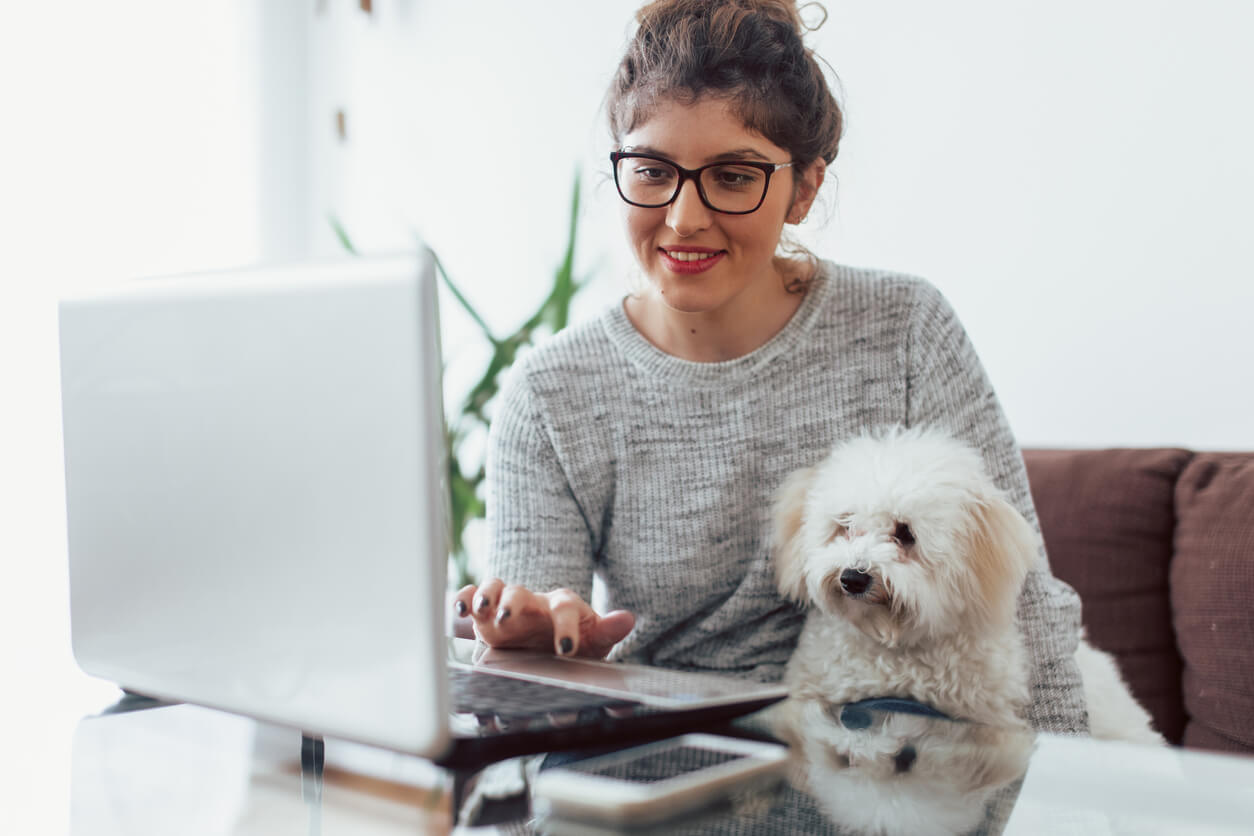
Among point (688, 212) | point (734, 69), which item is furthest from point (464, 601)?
point (734, 69)

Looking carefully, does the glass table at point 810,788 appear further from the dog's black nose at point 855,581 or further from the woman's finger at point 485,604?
the dog's black nose at point 855,581

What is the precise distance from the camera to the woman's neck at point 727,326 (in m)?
1.24

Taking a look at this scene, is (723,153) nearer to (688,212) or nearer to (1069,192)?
(688,212)

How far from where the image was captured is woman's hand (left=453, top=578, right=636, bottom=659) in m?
0.85

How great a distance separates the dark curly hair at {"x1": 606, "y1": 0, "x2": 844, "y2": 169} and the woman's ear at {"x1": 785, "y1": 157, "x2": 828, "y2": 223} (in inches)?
0.8

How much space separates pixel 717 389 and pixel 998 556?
14.4 inches

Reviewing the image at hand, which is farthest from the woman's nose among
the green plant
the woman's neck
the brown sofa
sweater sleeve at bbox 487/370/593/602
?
the green plant

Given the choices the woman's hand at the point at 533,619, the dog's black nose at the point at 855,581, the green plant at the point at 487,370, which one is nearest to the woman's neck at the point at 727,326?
the dog's black nose at the point at 855,581

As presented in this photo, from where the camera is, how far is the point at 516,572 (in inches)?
46.3

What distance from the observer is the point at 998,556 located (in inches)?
41.9

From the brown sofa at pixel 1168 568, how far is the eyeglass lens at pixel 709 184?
727mm

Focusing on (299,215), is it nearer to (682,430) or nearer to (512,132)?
(512,132)

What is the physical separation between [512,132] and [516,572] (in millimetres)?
1864

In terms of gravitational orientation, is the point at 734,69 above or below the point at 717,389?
above
